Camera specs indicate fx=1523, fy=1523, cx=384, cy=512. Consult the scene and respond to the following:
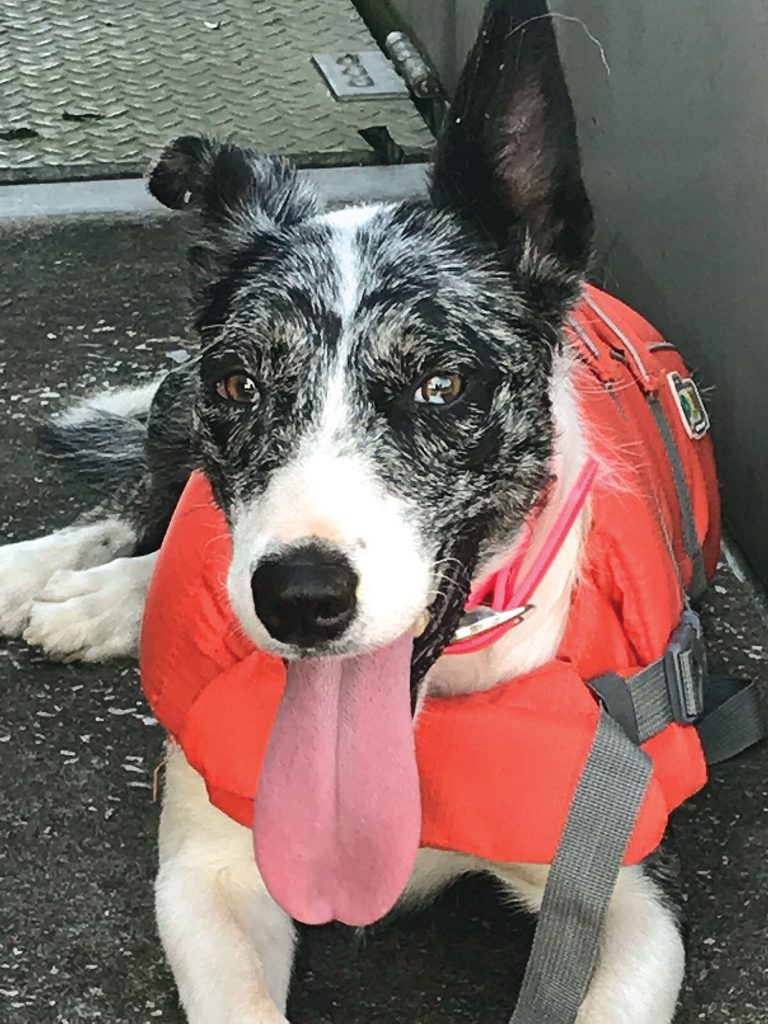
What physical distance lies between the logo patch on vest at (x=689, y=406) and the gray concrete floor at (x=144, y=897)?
1.74ft

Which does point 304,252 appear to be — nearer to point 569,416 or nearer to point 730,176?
point 569,416

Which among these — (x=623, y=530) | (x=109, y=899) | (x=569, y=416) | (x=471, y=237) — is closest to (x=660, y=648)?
(x=623, y=530)

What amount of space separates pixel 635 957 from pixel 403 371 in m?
0.93

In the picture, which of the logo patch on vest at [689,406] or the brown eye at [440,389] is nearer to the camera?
the brown eye at [440,389]

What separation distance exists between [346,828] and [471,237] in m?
0.89

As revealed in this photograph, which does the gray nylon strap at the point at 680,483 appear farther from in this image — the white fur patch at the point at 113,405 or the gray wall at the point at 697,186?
the white fur patch at the point at 113,405

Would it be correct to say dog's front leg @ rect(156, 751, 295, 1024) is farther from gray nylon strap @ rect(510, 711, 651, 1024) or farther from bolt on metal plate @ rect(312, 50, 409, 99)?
bolt on metal plate @ rect(312, 50, 409, 99)

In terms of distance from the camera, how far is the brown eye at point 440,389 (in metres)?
2.05

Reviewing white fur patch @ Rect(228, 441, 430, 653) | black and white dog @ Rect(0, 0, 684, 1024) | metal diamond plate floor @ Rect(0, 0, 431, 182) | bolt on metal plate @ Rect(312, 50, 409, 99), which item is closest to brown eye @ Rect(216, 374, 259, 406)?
black and white dog @ Rect(0, 0, 684, 1024)

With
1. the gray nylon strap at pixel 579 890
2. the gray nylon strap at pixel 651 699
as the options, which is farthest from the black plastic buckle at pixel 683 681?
the gray nylon strap at pixel 579 890

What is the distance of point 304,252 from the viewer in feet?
7.27

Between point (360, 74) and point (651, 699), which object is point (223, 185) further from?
point (360, 74)

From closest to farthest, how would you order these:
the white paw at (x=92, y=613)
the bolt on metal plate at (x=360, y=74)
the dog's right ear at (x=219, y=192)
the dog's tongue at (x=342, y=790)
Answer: the dog's tongue at (x=342, y=790)
the dog's right ear at (x=219, y=192)
the white paw at (x=92, y=613)
the bolt on metal plate at (x=360, y=74)

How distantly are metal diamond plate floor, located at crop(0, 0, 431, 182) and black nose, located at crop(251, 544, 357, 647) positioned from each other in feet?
10.8
